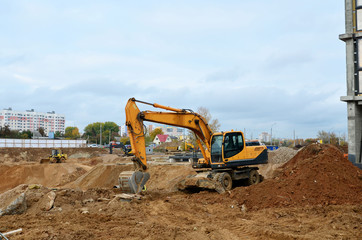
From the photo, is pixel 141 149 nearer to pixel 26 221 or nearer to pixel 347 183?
pixel 26 221

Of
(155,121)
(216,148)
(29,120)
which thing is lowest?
(216,148)

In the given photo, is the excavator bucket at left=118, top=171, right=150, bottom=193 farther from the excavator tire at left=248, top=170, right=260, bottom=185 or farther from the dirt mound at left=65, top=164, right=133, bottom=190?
the dirt mound at left=65, top=164, right=133, bottom=190

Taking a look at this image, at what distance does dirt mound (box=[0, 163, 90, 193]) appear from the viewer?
2980 centimetres

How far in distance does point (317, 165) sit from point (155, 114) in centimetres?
681

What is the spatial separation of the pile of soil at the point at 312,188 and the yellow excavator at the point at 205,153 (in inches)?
50.3

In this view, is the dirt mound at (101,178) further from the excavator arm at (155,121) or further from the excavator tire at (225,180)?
the excavator tire at (225,180)

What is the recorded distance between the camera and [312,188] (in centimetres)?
1330

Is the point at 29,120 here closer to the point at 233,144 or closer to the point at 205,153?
the point at 205,153

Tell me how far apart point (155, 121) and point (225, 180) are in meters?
4.01

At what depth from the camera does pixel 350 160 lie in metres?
15.3

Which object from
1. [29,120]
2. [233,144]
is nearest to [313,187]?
[233,144]

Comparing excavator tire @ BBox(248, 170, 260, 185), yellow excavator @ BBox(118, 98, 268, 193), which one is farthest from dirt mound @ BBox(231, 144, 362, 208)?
excavator tire @ BBox(248, 170, 260, 185)

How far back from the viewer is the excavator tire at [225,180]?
51.0 feet

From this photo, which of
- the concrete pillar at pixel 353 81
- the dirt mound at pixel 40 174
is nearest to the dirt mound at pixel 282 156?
the concrete pillar at pixel 353 81
